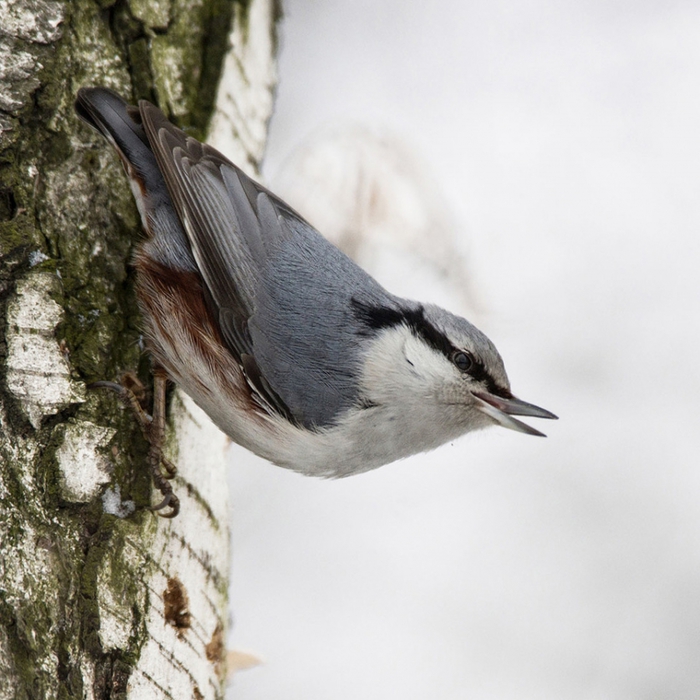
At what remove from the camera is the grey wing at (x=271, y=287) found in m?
1.92

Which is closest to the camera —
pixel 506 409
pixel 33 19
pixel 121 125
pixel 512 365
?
pixel 33 19

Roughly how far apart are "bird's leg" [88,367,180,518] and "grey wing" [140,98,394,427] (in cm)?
23

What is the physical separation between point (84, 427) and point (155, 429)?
27 cm

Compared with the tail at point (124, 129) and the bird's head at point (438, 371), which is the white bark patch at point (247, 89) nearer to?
the tail at point (124, 129)

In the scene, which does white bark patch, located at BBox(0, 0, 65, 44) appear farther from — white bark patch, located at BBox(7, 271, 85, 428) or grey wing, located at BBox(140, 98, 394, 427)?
white bark patch, located at BBox(7, 271, 85, 428)

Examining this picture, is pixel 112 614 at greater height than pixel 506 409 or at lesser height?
lesser

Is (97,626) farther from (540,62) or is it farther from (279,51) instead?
(540,62)

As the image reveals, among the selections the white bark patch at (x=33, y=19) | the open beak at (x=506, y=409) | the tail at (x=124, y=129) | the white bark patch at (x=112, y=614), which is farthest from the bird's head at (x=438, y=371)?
the white bark patch at (x=33, y=19)

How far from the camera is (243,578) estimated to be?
2.76m

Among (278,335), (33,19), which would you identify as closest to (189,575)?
(278,335)

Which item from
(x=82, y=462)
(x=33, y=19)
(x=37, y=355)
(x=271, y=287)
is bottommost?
(x=82, y=462)

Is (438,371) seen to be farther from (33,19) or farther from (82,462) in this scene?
(33,19)

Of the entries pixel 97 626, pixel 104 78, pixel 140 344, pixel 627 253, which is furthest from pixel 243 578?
pixel 627 253

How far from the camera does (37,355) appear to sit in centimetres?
155
